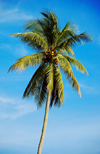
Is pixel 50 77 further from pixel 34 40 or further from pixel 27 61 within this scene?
pixel 34 40

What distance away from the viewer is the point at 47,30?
17.6m

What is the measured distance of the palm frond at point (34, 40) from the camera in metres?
16.4

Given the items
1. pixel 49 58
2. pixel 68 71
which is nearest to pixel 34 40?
pixel 49 58

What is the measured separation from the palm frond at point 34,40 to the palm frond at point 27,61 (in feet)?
2.10

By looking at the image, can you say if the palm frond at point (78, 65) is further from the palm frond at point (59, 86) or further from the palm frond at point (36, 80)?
the palm frond at point (36, 80)

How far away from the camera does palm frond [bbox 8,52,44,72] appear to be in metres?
15.4

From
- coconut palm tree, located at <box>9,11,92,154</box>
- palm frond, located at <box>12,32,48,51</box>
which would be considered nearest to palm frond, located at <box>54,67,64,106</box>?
coconut palm tree, located at <box>9,11,92,154</box>

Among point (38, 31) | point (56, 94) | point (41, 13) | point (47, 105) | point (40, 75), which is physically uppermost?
point (41, 13)

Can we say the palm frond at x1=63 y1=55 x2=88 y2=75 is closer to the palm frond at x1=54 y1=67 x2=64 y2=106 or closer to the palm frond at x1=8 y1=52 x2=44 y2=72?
the palm frond at x1=54 y1=67 x2=64 y2=106

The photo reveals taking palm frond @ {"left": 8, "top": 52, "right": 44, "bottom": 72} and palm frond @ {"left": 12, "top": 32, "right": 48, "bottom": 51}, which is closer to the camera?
palm frond @ {"left": 8, "top": 52, "right": 44, "bottom": 72}

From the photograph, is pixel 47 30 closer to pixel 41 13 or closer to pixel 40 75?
pixel 41 13

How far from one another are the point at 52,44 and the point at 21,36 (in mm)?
2424

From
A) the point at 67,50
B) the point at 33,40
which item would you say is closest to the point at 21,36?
the point at 33,40

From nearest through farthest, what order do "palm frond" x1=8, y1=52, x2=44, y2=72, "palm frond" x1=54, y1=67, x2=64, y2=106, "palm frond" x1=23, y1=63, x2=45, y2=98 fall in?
"palm frond" x1=8, y1=52, x2=44, y2=72, "palm frond" x1=54, y1=67, x2=64, y2=106, "palm frond" x1=23, y1=63, x2=45, y2=98
